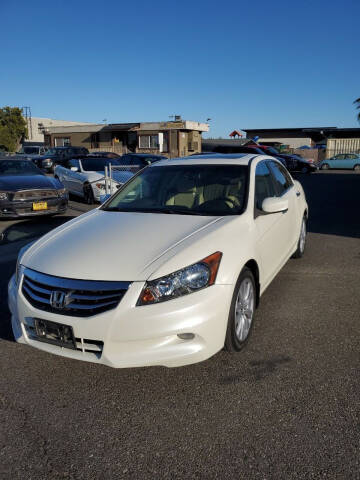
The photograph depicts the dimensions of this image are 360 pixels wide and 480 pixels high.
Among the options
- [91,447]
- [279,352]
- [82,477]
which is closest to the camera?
[82,477]

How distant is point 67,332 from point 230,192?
208cm

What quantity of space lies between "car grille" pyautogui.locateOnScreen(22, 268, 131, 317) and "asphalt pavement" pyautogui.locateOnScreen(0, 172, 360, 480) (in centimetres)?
65

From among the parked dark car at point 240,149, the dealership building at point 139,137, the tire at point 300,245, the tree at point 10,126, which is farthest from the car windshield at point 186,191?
the tree at point 10,126

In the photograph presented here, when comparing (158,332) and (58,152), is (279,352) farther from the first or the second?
(58,152)

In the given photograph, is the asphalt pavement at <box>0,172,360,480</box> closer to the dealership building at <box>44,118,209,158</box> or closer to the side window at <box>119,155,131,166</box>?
the side window at <box>119,155,131,166</box>

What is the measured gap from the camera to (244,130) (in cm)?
5478

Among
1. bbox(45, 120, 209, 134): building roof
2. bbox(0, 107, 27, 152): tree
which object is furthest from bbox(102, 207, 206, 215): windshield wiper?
bbox(0, 107, 27, 152): tree

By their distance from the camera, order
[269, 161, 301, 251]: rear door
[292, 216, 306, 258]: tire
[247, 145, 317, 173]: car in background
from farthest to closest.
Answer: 1. [247, 145, 317, 173]: car in background
2. [292, 216, 306, 258]: tire
3. [269, 161, 301, 251]: rear door

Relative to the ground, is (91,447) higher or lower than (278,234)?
lower

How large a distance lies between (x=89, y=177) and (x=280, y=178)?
7.83 m

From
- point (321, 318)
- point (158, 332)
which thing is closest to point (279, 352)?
point (321, 318)

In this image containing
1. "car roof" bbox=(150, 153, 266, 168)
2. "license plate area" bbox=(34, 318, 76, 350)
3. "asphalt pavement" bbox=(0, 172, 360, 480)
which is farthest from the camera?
"car roof" bbox=(150, 153, 266, 168)

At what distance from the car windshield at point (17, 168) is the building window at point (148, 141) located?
26.1 m

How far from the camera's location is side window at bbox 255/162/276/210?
13.3 ft
